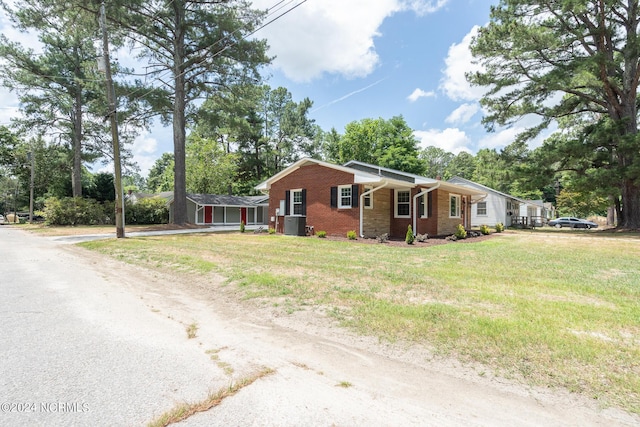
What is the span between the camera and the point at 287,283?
20.2 feet

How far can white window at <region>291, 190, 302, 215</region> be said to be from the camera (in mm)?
17228

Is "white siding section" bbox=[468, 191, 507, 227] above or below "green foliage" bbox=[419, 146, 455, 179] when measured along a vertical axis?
below

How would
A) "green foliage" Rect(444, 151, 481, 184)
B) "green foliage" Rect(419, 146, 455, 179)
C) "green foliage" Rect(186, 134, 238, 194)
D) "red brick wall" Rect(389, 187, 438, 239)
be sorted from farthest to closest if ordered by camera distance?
1. "green foliage" Rect(419, 146, 455, 179)
2. "green foliage" Rect(444, 151, 481, 184)
3. "green foliage" Rect(186, 134, 238, 194)
4. "red brick wall" Rect(389, 187, 438, 239)

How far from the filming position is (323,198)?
16.0 meters

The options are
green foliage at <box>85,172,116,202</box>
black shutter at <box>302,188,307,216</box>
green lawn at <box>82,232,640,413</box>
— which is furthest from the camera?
green foliage at <box>85,172,116,202</box>

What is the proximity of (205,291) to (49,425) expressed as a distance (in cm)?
402

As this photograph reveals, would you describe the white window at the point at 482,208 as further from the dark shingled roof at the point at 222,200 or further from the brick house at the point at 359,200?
the dark shingled roof at the point at 222,200

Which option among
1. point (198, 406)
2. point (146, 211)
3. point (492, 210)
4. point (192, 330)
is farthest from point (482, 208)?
point (198, 406)

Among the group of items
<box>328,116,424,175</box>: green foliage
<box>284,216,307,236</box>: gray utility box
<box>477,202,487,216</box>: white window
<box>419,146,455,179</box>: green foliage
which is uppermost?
<box>419,146,455,179</box>: green foliage

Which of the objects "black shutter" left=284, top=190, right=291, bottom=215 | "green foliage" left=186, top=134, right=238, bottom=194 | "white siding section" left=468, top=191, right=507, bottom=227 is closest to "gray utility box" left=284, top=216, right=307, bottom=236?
"black shutter" left=284, top=190, right=291, bottom=215

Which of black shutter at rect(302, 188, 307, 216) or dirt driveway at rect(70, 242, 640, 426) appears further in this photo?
black shutter at rect(302, 188, 307, 216)

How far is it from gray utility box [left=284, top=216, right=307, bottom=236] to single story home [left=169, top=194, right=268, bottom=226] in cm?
1554

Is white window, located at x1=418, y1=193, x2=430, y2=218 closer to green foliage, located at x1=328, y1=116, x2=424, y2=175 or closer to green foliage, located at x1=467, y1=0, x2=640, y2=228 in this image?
green foliage, located at x1=467, y1=0, x2=640, y2=228

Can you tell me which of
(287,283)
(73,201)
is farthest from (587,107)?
(73,201)
